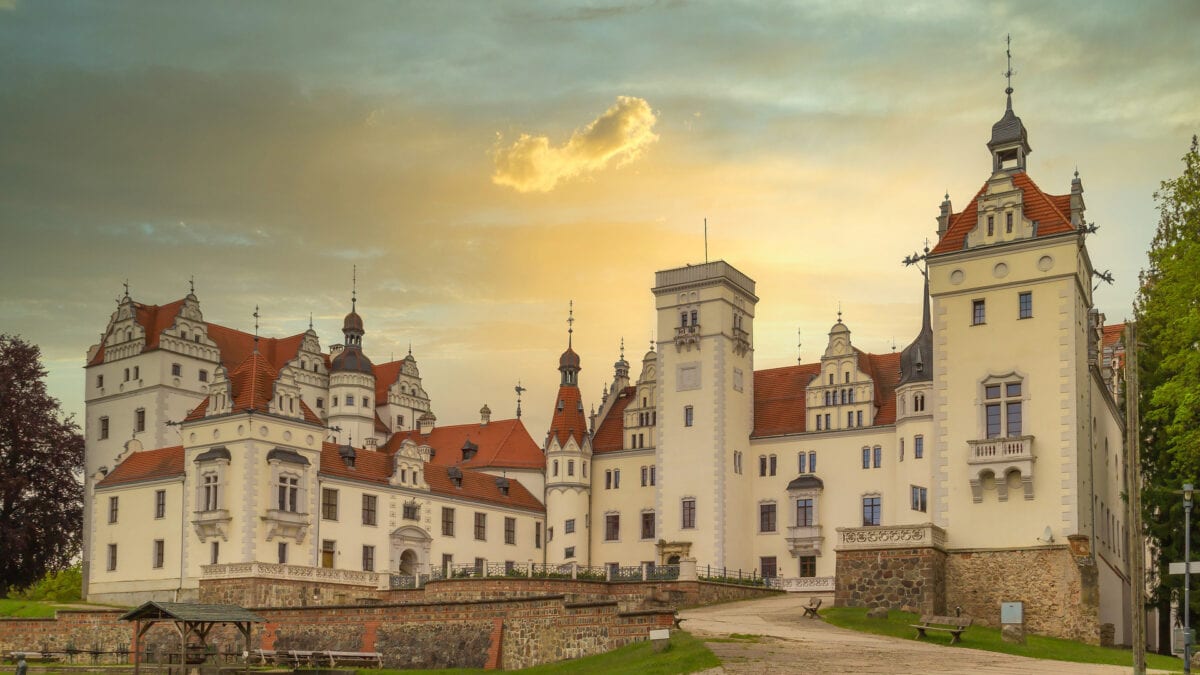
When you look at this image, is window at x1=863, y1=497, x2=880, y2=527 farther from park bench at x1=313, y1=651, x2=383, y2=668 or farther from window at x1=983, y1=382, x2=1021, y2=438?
park bench at x1=313, y1=651, x2=383, y2=668

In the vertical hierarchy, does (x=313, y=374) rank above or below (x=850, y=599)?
above

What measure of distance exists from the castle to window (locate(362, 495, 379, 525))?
0.17m

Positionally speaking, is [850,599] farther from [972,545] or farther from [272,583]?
[272,583]

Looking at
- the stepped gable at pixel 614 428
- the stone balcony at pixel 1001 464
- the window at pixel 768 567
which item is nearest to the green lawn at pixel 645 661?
the stone balcony at pixel 1001 464

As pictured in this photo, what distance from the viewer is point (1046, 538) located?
1788 inches

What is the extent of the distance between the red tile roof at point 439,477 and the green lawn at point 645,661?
28.1 m

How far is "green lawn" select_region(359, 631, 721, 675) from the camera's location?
1173 inches

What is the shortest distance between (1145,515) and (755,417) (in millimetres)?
21037

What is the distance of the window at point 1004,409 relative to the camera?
47.2m

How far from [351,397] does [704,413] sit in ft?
85.1

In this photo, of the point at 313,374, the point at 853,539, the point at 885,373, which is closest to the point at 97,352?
the point at 313,374

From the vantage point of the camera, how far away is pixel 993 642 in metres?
38.6

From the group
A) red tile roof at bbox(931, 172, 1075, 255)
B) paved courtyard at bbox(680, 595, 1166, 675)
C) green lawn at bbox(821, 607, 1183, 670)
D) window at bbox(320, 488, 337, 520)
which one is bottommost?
green lawn at bbox(821, 607, 1183, 670)

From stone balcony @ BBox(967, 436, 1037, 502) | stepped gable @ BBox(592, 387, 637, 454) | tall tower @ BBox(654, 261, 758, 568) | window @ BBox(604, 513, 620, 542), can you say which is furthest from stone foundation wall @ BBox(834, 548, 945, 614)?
stepped gable @ BBox(592, 387, 637, 454)
